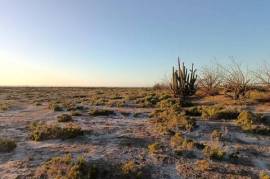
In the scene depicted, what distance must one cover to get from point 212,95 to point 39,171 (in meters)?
17.9

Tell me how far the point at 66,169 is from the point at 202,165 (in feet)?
10.4

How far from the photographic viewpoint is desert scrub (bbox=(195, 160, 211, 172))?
7.07 m

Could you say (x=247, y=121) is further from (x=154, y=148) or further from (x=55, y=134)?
(x=55, y=134)

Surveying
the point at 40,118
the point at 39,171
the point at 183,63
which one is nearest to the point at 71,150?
the point at 39,171

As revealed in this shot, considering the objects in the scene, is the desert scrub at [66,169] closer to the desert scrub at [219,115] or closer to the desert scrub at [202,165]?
A: the desert scrub at [202,165]

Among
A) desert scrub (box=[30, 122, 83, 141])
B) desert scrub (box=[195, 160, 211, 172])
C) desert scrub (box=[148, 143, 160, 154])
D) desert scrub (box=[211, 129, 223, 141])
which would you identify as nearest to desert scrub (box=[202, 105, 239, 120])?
desert scrub (box=[211, 129, 223, 141])

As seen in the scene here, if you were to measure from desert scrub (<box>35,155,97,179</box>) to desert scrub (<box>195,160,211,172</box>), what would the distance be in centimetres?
245

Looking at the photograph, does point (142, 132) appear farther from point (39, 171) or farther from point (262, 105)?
point (262, 105)

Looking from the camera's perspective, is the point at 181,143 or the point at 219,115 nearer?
the point at 181,143

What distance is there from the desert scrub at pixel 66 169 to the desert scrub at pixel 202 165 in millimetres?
2450

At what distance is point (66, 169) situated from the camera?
22.2 ft

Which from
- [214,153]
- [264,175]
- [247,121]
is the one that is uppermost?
[247,121]

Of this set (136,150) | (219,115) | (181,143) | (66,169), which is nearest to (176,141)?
(181,143)

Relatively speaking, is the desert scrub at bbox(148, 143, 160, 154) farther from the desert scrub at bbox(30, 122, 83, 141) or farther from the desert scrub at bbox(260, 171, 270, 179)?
the desert scrub at bbox(30, 122, 83, 141)
